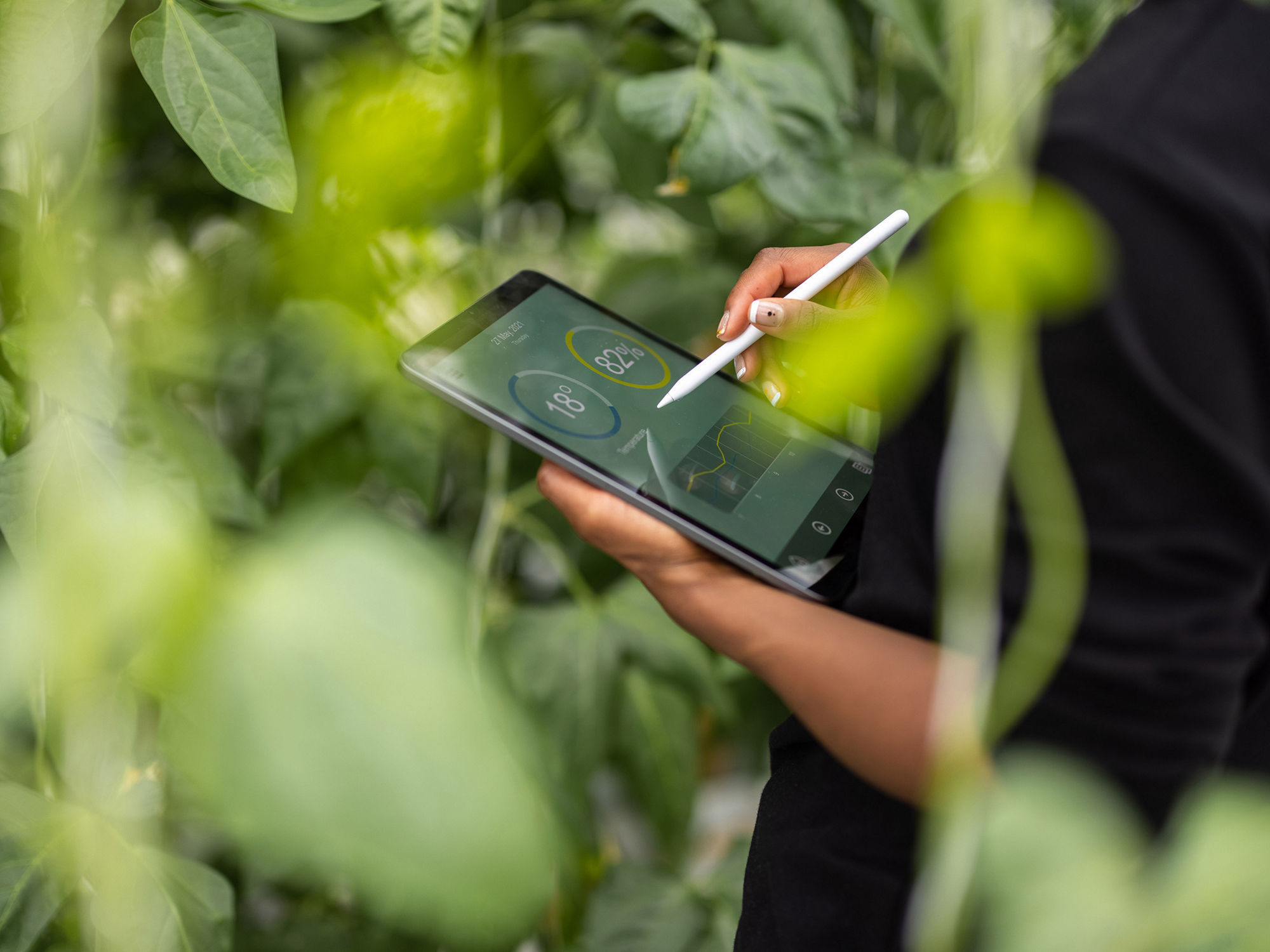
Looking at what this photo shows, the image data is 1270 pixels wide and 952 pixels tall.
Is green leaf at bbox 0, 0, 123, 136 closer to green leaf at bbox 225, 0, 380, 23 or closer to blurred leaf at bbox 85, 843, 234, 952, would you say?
green leaf at bbox 225, 0, 380, 23

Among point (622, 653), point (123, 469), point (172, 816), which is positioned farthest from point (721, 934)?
point (123, 469)

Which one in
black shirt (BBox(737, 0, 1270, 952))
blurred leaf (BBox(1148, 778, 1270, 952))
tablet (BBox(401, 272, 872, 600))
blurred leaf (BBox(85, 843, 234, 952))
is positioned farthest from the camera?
tablet (BBox(401, 272, 872, 600))

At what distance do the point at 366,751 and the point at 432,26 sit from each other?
0.37m

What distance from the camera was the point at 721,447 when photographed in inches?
17.9

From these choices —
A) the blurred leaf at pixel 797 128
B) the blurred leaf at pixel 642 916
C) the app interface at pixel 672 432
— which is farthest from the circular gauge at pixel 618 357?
the blurred leaf at pixel 642 916

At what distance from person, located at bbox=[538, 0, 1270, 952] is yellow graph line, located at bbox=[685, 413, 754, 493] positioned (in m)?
0.14

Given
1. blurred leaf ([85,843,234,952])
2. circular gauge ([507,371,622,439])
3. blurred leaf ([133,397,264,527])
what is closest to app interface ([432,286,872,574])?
circular gauge ([507,371,622,439])

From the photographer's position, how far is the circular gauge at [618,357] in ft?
1.54

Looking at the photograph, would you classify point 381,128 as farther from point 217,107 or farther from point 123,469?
point 123,469

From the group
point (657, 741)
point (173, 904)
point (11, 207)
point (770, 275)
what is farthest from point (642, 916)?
point (11, 207)

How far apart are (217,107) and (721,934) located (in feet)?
1.71

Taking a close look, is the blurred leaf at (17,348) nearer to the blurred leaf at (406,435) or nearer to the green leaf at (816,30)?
the blurred leaf at (406,435)

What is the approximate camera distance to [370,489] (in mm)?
618

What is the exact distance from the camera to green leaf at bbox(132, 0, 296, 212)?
332 mm
